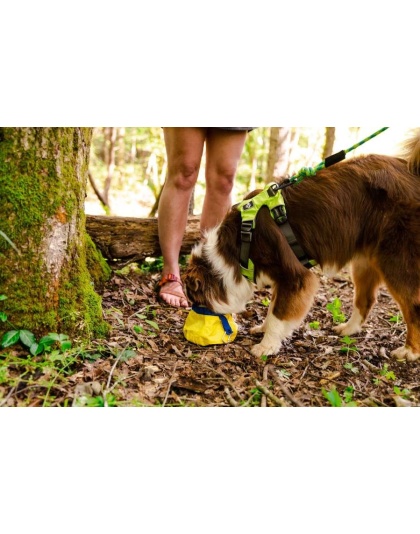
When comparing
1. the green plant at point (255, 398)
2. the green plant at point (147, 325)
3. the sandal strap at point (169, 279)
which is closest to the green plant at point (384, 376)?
the green plant at point (255, 398)

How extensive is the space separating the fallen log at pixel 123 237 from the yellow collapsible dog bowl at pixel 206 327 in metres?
1.22

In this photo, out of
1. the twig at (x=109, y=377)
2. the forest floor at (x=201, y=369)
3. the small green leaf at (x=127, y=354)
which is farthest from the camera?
the small green leaf at (x=127, y=354)

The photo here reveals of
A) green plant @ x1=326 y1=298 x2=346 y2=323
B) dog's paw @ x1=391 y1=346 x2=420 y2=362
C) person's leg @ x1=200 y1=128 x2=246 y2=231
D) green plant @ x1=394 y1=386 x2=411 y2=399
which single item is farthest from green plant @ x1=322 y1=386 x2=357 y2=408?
person's leg @ x1=200 y1=128 x2=246 y2=231

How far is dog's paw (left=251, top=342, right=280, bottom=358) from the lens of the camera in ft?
11.6

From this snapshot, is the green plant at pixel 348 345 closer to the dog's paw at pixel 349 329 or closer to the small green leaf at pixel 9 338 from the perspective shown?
the dog's paw at pixel 349 329

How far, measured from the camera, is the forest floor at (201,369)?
9.10 feet

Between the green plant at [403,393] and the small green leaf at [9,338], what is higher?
the small green leaf at [9,338]

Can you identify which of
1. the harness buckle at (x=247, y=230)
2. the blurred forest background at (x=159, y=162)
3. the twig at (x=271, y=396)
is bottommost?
the blurred forest background at (x=159, y=162)

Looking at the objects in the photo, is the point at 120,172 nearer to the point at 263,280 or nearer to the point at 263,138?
the point at 263,138

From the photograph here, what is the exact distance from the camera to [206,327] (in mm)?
3629

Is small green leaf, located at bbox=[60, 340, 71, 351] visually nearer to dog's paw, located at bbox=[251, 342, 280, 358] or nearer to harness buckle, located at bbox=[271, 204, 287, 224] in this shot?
dog's paw, located at bbox=[251, 342, 280, 358]

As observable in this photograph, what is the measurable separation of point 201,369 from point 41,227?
1462 millimetres

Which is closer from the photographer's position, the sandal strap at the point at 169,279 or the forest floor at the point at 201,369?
the forest floor at the point at 201,369

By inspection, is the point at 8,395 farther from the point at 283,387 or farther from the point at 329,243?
the point at 329,243
